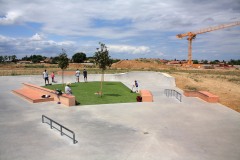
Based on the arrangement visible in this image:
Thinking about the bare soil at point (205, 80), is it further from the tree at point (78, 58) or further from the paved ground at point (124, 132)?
the tree at point (78, 58)

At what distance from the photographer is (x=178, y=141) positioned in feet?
30.3

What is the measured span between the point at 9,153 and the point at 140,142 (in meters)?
4.54

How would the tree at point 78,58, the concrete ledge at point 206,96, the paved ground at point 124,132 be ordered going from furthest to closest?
the tree at point 78,58
the concrete ledge at point 206,96
the paved ground at point 124,132

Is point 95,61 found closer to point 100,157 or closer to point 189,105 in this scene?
point 189,105

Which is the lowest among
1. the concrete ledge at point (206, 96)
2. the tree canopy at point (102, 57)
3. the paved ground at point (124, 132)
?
the paved ground at point (124, 132)

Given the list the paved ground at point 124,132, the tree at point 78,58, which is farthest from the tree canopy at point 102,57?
the tree at point 78,58

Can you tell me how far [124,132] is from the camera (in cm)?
1029

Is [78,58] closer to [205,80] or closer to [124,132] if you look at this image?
[205,80]

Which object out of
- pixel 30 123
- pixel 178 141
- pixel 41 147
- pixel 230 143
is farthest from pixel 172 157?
pixel 30 123

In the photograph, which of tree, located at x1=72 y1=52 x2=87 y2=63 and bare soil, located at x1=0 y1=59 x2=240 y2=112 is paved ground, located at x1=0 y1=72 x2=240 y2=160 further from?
tree, located at x1=72 y1=52 x2=87 y2=63

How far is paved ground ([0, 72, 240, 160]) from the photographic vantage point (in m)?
8.07

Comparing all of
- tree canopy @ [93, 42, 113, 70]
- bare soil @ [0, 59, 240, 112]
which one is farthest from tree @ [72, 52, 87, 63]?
tree canopy @ [93, 42, 113, 70]

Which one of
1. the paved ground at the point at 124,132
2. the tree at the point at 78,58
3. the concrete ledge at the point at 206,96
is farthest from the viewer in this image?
the tree at the point at 78,58

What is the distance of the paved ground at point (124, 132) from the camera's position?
8070 millimetres
